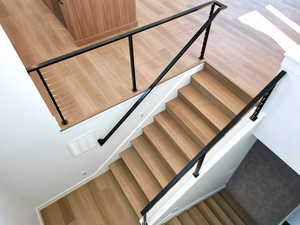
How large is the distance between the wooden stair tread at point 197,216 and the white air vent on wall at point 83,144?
5.95 feet

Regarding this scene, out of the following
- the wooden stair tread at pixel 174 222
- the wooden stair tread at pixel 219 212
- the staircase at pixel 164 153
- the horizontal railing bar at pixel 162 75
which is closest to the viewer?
the horizontal railing bar at pixel 162 75

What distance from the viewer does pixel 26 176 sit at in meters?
2.33

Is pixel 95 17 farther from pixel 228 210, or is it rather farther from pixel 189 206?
pixel 228 210

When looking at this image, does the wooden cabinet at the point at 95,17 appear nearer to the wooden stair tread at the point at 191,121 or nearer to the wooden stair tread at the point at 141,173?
the wooden stair tread at the point at 191,121

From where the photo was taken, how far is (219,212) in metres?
3.44

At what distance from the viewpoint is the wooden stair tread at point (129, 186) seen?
9.27 ft

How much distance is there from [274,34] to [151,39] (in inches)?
69.4

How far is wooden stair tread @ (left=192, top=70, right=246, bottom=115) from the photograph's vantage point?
2498mm

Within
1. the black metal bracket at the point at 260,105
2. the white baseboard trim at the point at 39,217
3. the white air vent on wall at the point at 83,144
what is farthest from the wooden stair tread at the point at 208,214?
the white baseboard trim at the point at 39,217

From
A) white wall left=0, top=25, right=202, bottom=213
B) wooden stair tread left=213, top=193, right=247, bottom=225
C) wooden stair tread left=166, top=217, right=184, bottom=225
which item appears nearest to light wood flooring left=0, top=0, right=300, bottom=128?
white wall left=0, top=25, right=202, bottom=213

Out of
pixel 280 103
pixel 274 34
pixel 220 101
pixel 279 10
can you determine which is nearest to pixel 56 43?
pixel 220 101

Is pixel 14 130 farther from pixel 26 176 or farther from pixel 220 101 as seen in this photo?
pixel 220 101

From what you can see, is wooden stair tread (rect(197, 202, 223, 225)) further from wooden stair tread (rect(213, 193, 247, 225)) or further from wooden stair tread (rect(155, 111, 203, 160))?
wooden stair tread (rect(155, 111, 203, 160))

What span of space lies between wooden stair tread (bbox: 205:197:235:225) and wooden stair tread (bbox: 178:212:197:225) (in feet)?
1.67
